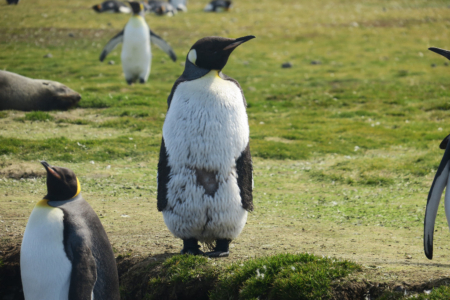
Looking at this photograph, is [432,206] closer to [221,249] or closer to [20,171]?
[221,249]

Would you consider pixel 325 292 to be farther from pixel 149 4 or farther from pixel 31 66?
pixel 149 4

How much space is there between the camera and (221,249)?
4.87 meters

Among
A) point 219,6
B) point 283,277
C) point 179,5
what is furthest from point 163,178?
point 179,5

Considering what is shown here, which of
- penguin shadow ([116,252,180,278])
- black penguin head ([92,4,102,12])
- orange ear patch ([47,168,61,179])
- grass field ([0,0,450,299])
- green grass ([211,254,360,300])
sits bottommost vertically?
black penguin head ([92,4,102,12])

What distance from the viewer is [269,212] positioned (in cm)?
653

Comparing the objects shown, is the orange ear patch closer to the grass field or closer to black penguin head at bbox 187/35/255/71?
the grass field

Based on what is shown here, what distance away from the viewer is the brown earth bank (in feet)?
13.5

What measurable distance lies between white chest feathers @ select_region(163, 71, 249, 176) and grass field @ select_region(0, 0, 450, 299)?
0.93 meters

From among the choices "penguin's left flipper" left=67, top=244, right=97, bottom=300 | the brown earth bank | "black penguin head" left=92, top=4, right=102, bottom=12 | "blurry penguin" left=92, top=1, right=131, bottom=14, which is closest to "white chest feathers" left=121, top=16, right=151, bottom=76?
the brown earth bank

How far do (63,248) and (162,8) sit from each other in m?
24.3

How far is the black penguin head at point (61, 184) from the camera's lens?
3.79 m

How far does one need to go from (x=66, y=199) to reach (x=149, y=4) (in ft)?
85.8

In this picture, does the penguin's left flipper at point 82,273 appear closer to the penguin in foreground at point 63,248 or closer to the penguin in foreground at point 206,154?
the penguin in foreground at point 63,248

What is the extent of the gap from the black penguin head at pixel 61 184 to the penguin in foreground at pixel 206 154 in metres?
0.97
